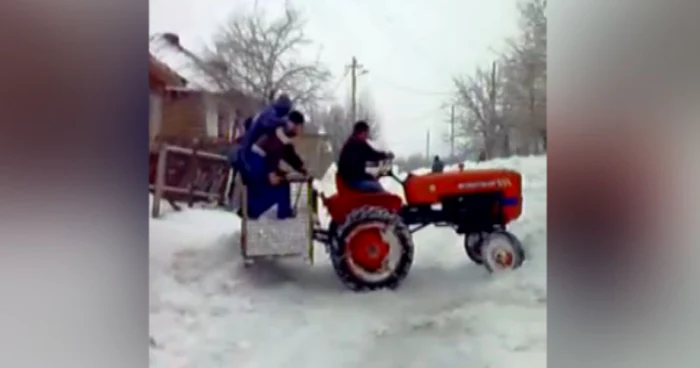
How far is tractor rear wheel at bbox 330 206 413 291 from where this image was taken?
0.87 m

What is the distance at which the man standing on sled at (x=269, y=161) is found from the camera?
0.85 metres

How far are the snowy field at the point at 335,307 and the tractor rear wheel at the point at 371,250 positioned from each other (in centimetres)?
1

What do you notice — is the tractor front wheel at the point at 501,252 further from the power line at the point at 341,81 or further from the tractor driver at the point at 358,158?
the power line at the point at 341,81

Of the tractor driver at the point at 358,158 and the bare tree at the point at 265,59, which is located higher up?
the bare tree at the point at 265,59

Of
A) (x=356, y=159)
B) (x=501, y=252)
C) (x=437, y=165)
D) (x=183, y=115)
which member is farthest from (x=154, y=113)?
(x=501, y=252)

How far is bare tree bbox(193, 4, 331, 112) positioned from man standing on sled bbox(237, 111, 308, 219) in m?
0.03

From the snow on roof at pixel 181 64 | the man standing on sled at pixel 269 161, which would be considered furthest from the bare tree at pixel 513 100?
the snow on roof at pixel 181 64

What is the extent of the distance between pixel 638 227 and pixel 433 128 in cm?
29

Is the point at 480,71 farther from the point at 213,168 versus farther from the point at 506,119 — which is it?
the point at 213,168

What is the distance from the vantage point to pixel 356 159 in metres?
0.87

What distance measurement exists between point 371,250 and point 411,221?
6 cm

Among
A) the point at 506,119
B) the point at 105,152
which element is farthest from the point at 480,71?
the point at 105,152

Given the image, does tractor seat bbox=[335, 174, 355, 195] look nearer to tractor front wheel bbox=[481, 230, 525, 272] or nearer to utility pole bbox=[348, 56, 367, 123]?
utility pole bbox=[348, 56, 367, 123]

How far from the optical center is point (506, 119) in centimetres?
89
